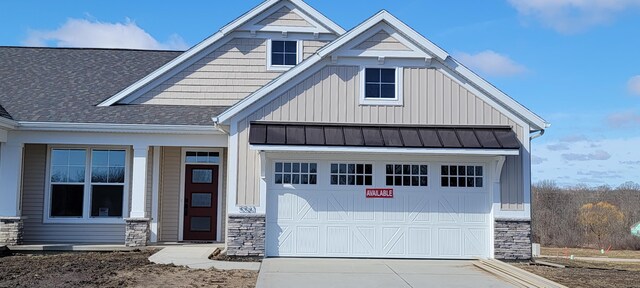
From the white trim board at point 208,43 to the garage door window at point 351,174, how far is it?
5063 mm

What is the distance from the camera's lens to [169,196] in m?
15.8

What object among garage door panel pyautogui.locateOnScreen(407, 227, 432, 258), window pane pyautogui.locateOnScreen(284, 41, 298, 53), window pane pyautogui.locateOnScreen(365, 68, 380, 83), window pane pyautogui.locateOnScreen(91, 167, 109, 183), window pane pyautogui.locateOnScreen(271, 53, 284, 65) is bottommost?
garage door panel pyautogui.locateOnScreen(407, 227, 432, 258)

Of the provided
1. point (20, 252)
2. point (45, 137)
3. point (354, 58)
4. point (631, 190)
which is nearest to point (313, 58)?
point (354, 58)

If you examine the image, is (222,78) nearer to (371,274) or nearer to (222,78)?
(222,78)

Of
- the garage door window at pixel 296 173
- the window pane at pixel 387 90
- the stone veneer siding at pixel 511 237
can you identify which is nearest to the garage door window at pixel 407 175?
the window pane at pixel 387 90

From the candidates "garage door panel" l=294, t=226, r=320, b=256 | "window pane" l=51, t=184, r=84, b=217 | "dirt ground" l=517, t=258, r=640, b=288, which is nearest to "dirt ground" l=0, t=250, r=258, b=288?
"garage door panel" l=294, t=226, r=320, b=256

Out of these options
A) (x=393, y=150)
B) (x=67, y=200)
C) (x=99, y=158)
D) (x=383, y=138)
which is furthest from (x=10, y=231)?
Answer: (x=393, y=150)

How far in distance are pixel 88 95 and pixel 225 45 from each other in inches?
154

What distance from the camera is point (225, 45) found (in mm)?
16625

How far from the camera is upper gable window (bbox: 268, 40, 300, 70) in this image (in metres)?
16.7

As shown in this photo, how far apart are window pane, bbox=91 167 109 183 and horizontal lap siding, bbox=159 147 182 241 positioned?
1363 mm

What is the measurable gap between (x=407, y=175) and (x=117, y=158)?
24.4ft

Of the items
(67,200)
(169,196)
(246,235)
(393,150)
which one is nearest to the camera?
(393,150)

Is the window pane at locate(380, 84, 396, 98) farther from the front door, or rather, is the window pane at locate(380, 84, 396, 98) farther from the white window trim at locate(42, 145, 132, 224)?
the white window trim at locate(42, 145, 132, 224)
